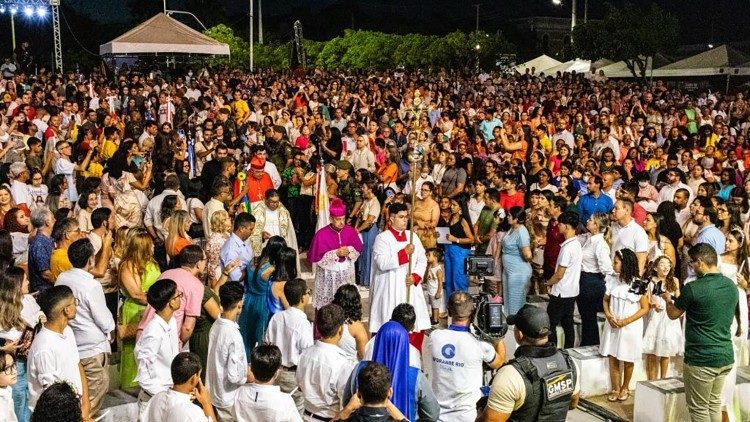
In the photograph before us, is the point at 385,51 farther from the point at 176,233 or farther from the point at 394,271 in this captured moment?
the point at 176,233

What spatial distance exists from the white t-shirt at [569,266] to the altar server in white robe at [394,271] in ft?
4.55

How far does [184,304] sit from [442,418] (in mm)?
2087

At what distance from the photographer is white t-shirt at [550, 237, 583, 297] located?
26.2ft

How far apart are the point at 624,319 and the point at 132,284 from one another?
4.22 meters

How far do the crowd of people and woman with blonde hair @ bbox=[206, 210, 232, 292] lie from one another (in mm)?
19

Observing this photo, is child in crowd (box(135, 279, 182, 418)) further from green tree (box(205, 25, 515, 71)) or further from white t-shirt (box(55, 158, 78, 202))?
green tree (box(205, 25, 515, 71))

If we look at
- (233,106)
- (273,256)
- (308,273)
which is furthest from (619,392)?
(233,106)

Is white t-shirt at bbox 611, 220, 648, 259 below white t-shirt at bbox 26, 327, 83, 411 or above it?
above

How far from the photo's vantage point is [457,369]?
17.6ft

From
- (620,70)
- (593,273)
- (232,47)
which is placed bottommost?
(593,273)

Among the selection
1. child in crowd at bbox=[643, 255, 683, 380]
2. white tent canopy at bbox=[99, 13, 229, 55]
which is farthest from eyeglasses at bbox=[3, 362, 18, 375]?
white tent canopy at bbox=[99, 13, 229, 55]

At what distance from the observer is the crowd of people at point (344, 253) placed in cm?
510

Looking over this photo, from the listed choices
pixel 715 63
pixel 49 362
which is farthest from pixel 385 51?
pixel 49 362

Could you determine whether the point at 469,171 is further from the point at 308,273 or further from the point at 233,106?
the point at 233,106
